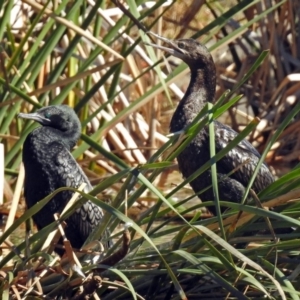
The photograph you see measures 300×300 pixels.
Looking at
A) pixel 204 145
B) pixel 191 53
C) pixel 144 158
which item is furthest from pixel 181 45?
pixel 144 158

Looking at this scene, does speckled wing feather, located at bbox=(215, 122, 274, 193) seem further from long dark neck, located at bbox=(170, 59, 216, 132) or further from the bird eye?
the bird eye

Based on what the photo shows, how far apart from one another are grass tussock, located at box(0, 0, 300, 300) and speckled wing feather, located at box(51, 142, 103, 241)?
0.23 m

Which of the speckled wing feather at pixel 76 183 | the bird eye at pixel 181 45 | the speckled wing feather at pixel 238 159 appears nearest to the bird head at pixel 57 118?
the speckled wing feather at pixel 76 183

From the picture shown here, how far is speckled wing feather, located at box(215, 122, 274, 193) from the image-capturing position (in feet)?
16.5

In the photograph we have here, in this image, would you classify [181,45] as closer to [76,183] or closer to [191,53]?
[191,53]

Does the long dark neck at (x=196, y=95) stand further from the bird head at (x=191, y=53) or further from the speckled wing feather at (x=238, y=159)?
the speckled wing feather at (x=238, y=159)

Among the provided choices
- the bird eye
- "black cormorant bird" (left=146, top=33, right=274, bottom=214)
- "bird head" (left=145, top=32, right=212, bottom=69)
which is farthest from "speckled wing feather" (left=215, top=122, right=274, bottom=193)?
the bird eye

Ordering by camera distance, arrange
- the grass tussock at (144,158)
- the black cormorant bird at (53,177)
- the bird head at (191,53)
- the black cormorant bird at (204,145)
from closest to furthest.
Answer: the grass tussock at (144,158)
the black cormorant bird at (53,177)
the black cormorant bird at (204,145)
the bird head at (191,53)

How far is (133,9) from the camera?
14.4 ft

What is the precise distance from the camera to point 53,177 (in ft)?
15.3

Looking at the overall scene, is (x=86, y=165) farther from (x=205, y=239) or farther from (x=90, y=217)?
(x=205, y=239)

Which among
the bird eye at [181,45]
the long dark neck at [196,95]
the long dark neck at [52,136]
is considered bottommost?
the long dark neck at [196,95]

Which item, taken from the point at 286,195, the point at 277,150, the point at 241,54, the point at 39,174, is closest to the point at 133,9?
the point at 39,174

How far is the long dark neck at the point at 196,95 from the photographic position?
201 inches
